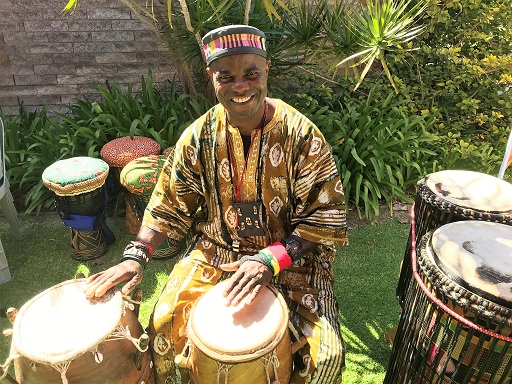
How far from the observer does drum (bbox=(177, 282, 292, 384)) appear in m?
1.60

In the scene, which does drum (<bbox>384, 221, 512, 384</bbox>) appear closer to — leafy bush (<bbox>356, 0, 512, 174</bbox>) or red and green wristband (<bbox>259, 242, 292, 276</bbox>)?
red and green wristband (<bbox>259, 242, 292, 276</bbox>)

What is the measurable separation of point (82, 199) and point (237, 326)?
2.19 meters

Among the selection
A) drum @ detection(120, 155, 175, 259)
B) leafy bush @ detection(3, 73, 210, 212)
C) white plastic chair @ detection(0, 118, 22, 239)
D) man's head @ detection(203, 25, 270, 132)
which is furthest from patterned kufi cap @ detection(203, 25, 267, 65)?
leafy bush @ detection(3, 73, 210, 212)

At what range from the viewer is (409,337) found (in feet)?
6.27

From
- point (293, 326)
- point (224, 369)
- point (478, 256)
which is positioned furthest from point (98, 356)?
point (478, 256)

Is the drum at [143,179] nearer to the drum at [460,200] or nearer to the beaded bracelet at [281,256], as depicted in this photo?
the beaded bracelet at [281,256]

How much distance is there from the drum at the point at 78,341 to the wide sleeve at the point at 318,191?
0.92 metres

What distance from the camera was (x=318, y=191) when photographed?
211cm

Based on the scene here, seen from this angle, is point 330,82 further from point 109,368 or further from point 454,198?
point 109,368

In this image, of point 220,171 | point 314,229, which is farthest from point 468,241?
point 220,171

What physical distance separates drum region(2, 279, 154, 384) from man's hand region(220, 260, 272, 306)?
0.41 meters

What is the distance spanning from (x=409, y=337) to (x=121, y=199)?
3087mm

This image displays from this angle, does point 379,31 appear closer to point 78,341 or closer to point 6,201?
point 78,341

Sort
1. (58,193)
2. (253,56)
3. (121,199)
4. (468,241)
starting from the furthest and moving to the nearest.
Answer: (121,199), (58,193), (253,56), (468,241)
